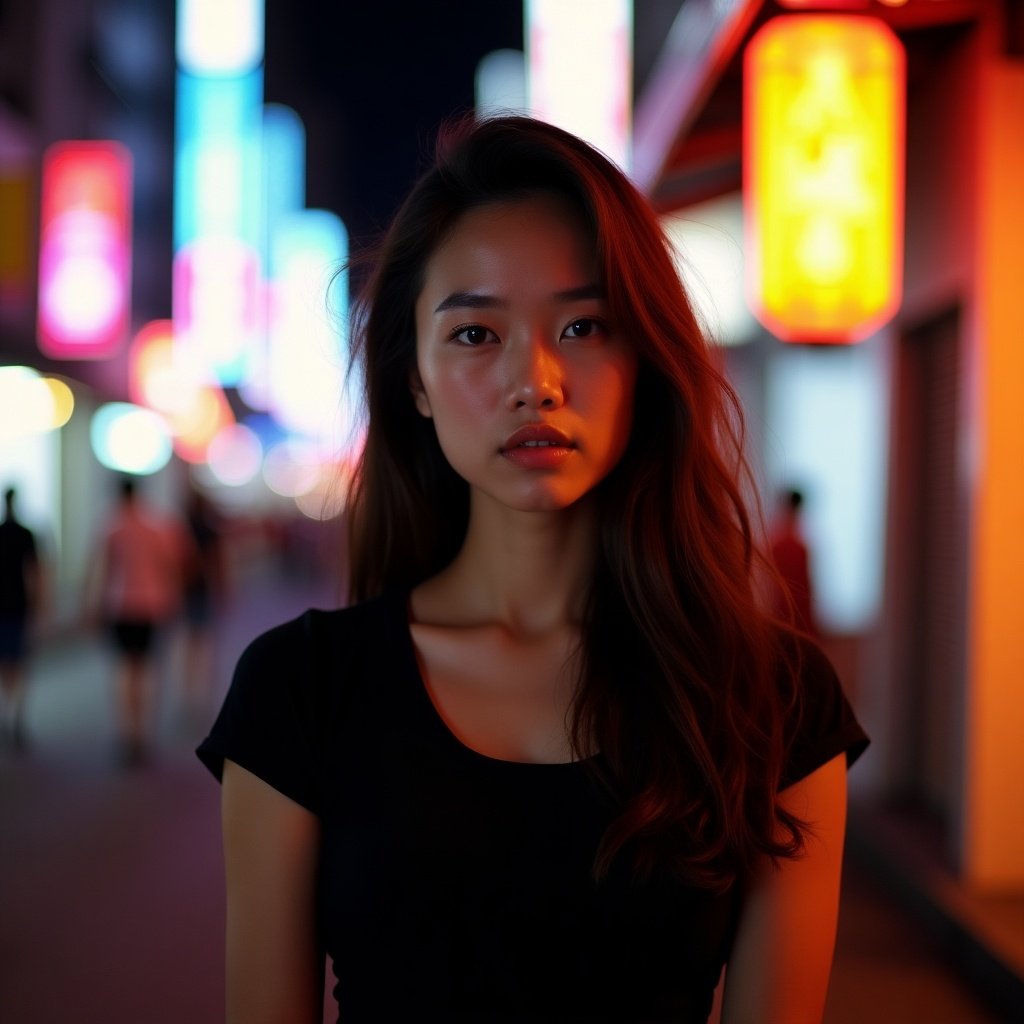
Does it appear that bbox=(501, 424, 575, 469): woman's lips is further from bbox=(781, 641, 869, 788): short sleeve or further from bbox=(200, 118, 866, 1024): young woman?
bbox=(781, 641, 869, 788): short sleeve

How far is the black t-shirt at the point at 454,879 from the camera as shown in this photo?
52.5 inches

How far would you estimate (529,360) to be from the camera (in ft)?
4.70

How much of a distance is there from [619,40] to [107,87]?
10.5m

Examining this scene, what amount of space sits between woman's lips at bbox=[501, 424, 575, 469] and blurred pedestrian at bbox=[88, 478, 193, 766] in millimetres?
6333

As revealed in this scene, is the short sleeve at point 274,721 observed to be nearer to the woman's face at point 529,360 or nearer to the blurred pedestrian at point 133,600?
the woman's face at point 529,360

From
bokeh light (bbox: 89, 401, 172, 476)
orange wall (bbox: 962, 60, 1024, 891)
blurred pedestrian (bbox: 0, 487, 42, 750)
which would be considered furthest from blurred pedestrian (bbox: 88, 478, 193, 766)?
bokeh light (bbox: 89, 401, 172, 476)

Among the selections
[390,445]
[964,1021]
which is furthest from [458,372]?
[964,1021]

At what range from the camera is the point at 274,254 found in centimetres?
2762

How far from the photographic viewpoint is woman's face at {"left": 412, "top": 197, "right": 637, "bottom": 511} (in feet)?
4.73

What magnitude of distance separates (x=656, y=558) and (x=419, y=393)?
0.42 metres

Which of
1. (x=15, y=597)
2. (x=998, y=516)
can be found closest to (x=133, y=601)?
(x=15, y=597)

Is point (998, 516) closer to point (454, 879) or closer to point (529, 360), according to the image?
point (529, 360)

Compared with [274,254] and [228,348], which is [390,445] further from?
[274,254]

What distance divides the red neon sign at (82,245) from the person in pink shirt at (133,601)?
392cm
